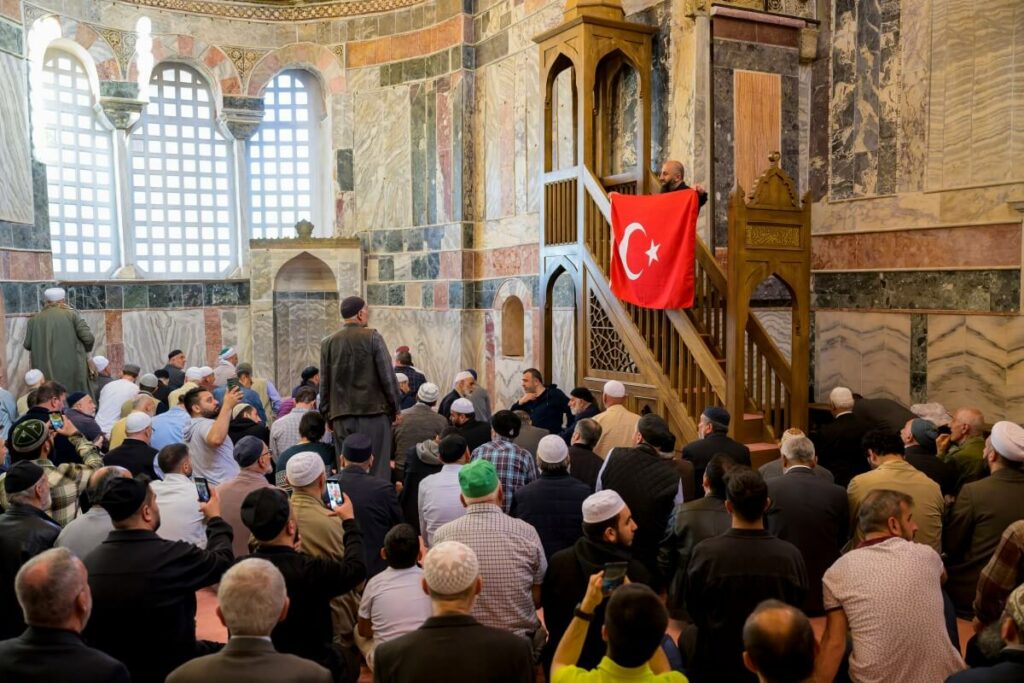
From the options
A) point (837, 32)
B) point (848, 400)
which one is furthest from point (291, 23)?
point (848, 400)

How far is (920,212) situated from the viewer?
7613 mm

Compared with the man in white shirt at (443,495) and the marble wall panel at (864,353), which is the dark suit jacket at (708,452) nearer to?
the man in white shirt at (443,495)

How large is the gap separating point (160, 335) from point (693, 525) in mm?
10480

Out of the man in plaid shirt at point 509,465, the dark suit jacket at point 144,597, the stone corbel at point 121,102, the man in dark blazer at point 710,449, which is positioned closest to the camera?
the dark suit jacket at point 144,597

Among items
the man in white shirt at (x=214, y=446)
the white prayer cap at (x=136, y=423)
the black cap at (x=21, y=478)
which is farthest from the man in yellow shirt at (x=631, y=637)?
the white prayer cap at (x=136, y=423)

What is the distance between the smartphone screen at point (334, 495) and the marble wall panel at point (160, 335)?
952 centimetres

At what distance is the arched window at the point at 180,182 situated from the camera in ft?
43.3

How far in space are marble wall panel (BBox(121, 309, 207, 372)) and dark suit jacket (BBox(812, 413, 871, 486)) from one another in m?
9.70

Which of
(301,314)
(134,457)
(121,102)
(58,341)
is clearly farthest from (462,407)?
(121,102)

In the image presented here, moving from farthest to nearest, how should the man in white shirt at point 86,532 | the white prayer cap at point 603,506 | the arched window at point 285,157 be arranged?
1. the arched window at point 285,157
2. the man in white shirt at point 86,532
3. the white prayer cap at point 603,506

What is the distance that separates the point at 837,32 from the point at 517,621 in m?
6.97

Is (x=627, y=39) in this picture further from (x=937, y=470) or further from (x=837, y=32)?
(x=937, y=470)

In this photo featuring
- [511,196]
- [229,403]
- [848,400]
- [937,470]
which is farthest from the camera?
[511,196]

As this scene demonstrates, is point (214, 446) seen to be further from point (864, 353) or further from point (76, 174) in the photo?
point (76, 174)
